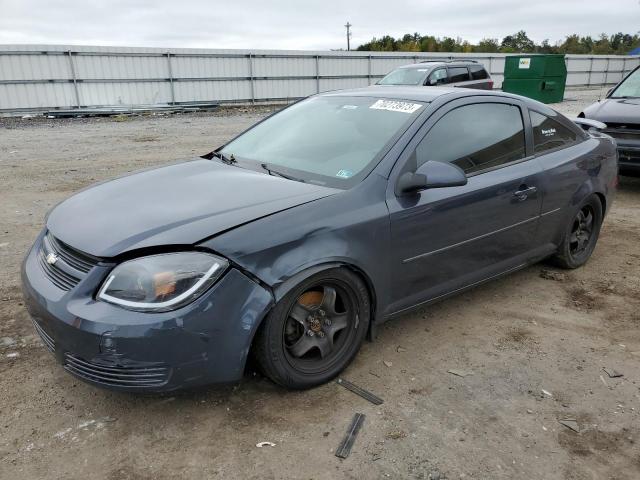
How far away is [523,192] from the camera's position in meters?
3.75

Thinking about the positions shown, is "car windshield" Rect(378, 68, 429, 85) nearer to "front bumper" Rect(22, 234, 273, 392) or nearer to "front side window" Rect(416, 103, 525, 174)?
"front side window" Rect(416, 103, 525, 174)

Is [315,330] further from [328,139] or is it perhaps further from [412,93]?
[412,93]

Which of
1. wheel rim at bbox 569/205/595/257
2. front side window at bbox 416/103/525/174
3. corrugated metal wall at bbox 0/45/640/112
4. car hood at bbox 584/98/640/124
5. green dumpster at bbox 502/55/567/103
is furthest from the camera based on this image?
green dumpster at bbox 502/55/567/103

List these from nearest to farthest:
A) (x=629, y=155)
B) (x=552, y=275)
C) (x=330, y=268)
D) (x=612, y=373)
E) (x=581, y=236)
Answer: (x=330, y=268)
(x=612, y=373)
(x=552, y=275)
(x=581, y=236)
(x=629, y=155)

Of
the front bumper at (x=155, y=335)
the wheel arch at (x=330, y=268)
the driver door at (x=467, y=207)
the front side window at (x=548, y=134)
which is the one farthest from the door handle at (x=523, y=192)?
the front bumper at (x=155, y=335)

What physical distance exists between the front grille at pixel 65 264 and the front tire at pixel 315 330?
872mm

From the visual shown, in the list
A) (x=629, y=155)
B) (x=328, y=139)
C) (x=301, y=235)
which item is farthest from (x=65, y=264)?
(x=629, y=155)

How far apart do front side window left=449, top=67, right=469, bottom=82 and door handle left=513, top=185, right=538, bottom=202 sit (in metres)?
10.7

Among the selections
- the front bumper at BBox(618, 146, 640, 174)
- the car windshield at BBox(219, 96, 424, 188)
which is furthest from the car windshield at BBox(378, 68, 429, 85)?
the car windshield at BBox(219, 96, 424, 188)

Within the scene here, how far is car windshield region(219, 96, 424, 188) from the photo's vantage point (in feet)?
10.4

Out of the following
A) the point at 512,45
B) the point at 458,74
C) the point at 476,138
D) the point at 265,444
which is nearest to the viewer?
the point at 265,444

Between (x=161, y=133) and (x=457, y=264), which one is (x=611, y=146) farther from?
(x=161, y=133)

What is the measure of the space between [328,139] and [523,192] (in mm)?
1433

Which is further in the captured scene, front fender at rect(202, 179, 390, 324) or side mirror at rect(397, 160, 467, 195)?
side mirror at rect(397, 160, 467, 195)
